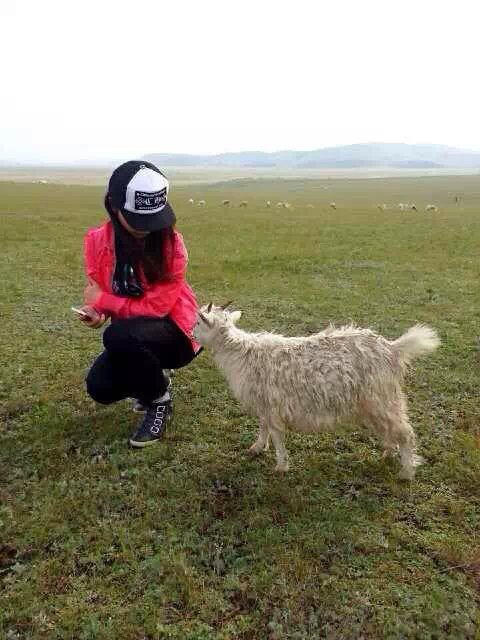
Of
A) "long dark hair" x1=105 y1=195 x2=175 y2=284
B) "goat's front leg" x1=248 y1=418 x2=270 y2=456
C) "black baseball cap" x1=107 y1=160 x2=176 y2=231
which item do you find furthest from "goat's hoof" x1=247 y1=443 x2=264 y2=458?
"black baseball cap" x1=107 y1=160 x2=176 y2=231

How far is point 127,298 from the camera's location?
5.60 metres

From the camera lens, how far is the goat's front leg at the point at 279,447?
5.21 meters

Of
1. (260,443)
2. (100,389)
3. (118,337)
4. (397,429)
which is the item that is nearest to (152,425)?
(100,389)

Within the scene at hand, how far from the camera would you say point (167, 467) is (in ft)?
17.7

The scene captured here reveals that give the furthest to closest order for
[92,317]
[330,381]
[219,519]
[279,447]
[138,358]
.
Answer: [138,358] → [92,317] → [279,447] → [330,381] → [219,519]

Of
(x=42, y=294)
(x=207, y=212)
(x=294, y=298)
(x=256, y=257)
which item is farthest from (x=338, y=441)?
(x=207, y=212)

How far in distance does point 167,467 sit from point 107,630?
1932 millimetres

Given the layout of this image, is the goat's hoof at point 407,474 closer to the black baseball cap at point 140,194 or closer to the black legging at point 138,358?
the black legging at point 138,358

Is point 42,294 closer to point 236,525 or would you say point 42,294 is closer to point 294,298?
point 294,298

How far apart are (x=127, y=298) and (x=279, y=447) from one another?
7.26 ft

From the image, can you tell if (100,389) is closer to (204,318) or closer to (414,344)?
(204,318)

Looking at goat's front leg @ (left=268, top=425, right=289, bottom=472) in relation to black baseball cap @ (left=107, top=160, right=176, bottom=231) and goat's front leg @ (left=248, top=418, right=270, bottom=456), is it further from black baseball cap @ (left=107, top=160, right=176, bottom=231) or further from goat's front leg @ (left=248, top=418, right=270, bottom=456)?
black baseball cap @ (left=107, top=160, right=176, bottom=231)

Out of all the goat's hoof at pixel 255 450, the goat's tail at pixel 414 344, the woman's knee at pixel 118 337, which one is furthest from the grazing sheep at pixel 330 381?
the woman's knee at pixel 118 337

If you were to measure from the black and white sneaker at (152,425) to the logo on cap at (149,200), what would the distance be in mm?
2247
